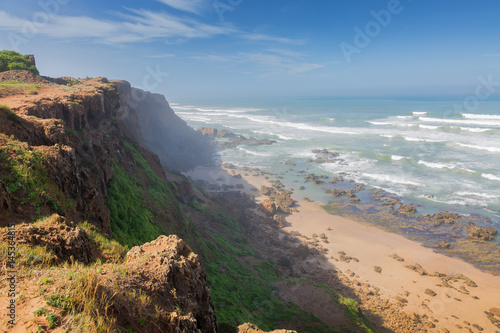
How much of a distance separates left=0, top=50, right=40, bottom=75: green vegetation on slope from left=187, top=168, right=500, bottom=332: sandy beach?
26.9 m

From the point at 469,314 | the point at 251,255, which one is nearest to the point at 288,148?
the point at 251,255

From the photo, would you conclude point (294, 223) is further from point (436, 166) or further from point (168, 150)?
point (168, 150)

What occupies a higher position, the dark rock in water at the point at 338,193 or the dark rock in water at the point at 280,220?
the dark rock in water at the point at 338,193

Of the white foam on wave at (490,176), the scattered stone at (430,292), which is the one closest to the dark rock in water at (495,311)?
the scattered stone at (430,292)

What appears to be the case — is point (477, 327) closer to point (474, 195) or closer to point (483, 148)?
point (474, 195)

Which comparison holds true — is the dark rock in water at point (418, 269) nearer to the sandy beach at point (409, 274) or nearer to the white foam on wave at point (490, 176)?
the sandy beach at point (409, 274)

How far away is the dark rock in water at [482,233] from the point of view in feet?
83.7

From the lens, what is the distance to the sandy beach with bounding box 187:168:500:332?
714 inches

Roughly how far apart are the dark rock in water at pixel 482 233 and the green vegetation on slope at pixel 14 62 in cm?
4095

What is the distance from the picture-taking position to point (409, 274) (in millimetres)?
22047

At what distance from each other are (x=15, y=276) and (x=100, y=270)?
1125 millimetres

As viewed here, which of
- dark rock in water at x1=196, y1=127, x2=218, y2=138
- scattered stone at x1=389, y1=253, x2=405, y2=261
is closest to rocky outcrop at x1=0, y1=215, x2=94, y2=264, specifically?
scattered stone at x1=389, y1=253, x2=405, y2=261

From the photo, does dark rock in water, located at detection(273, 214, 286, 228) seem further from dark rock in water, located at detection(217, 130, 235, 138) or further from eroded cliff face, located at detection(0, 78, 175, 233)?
dark rock in water, located at detection(217, 130, 235, 138)

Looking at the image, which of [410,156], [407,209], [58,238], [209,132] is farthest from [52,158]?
[209,132]
